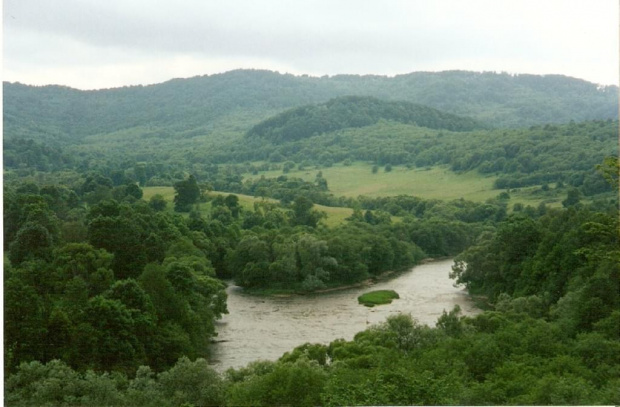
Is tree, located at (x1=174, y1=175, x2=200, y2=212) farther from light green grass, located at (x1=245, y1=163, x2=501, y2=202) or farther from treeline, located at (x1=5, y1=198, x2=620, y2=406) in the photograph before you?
treeline, located at (x1=5, y1=198, x2=620, y2=406)

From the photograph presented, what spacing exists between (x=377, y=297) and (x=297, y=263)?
5.03 m

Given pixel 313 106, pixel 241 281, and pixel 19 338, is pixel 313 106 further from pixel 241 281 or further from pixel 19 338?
pixel 19 338

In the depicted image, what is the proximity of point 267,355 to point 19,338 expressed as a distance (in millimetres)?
6278

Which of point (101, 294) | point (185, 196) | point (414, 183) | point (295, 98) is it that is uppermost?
point (295, 98)

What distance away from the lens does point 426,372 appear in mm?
8578

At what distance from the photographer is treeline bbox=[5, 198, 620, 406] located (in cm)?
771

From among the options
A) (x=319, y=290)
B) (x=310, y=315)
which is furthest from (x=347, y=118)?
(x=310, y=315)

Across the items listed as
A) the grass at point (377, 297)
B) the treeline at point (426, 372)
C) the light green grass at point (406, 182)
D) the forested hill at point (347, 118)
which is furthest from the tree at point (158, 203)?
the forested hill at point (347, 118)

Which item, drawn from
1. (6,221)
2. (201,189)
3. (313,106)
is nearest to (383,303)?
(6,221)

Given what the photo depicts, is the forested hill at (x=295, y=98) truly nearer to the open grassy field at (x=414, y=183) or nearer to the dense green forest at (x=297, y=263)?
the dense green forest at (x=297, y=263)

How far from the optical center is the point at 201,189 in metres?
43.6

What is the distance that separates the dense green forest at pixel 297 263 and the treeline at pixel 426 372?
0.04 meters

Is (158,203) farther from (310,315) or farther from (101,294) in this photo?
(101,294)

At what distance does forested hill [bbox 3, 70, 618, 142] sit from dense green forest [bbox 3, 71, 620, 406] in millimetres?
9368
